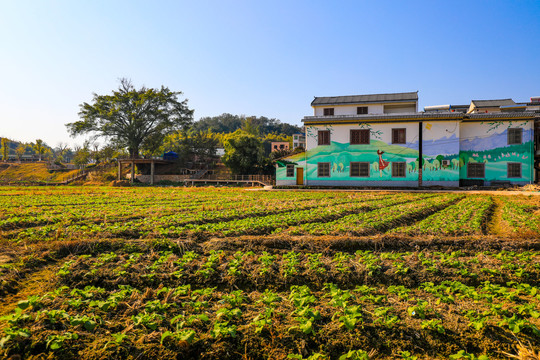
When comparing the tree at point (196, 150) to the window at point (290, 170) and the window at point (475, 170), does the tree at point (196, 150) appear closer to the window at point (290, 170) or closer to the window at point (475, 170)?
the window at point (290, 170)

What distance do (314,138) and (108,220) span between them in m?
25.2

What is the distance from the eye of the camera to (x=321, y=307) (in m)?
4.41

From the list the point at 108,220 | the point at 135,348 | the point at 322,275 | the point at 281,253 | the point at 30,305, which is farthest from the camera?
the point at 108,220

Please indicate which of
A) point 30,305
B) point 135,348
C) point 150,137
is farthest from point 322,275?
point 150,137

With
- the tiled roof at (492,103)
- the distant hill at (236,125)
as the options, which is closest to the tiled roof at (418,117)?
the tiled roof at (492,103)

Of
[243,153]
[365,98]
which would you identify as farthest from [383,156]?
[243,153]

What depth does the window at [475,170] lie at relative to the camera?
30453 mm

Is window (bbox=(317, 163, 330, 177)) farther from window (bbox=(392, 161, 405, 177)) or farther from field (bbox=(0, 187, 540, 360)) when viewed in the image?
field (bbox=(0, 187, 540, 360))

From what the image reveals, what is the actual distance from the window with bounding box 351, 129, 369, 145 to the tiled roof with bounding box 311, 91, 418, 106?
4414 mm

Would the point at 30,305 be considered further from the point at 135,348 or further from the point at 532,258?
the point at 532,258

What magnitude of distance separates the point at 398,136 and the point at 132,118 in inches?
1416

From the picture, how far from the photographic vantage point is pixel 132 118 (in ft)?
153

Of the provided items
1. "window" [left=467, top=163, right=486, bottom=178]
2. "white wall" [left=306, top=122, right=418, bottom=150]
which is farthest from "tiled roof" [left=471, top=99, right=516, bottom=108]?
"white wall" [left=306, top=122, right=418, bottom=150]

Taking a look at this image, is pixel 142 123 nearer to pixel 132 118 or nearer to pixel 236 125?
pixel 132 118
